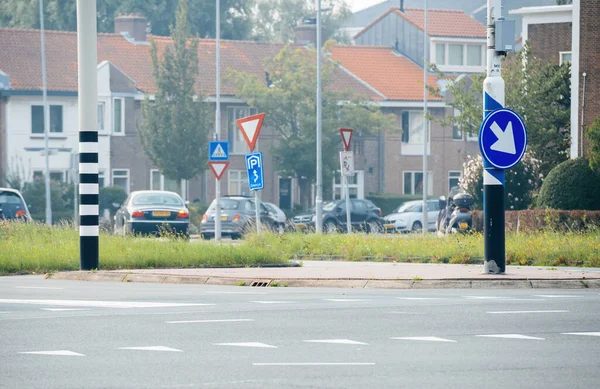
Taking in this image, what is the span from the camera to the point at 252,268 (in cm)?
2111

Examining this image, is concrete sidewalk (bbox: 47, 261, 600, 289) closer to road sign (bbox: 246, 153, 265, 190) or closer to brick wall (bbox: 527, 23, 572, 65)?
road sign (bbox: 246, 153, 265, 190)

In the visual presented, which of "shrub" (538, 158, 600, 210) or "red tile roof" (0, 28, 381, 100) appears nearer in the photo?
"shrub" (538, 158, 600, 210)

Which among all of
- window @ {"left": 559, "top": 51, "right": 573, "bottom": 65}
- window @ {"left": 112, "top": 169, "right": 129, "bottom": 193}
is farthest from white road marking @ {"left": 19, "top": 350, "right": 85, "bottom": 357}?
window @ {"left": 112, "top": 169, "right": 129, "bottom": 193}

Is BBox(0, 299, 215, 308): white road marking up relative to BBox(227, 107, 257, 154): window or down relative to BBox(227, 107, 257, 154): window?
→ down

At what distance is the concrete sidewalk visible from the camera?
17406 millimetres

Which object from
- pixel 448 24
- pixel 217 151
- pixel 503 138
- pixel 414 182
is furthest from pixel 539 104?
pixel 448 24

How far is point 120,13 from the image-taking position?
75.7m

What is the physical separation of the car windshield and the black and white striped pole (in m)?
16.6

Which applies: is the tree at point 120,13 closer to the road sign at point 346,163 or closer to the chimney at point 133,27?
the chimney at point 133,27

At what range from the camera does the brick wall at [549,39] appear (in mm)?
45281

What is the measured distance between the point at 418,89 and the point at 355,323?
5864 centimetres

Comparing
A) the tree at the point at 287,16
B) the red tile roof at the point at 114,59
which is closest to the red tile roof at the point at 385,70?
the red tile roof at the point at 114,59

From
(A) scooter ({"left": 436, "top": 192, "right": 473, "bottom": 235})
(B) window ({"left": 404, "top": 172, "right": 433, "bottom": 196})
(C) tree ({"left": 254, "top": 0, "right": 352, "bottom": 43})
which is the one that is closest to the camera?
(A) scooter ({"left": 436, "top": 192, "right": 473, "bottom": 235})

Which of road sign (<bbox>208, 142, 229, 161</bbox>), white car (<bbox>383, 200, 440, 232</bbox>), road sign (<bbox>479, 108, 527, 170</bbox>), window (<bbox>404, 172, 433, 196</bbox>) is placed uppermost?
road sign (<bbox>479, 108, 527, 170</bbox>)
